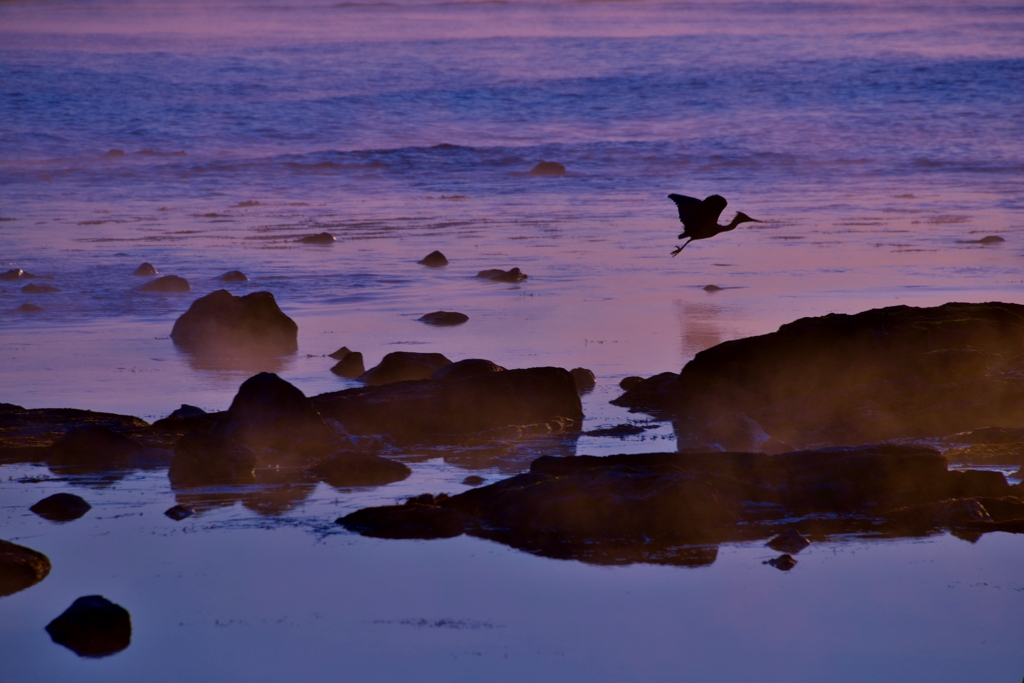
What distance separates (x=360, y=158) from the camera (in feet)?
114

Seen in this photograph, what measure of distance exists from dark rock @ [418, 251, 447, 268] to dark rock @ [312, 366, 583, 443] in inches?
294

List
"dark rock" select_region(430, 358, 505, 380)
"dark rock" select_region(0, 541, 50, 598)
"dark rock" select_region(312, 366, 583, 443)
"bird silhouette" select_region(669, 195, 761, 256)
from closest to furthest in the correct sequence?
"dark rock" select_region(0, 541, 50, 598)
"bird silhouette" select_region(669, 195, 761, 256)
"dark rock" select_region(312, 366, 583, 443)
"dark rock" select_region(430, 358, 505, 380)

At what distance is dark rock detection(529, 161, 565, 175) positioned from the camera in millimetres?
31703

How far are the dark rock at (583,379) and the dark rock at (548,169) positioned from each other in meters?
21.3

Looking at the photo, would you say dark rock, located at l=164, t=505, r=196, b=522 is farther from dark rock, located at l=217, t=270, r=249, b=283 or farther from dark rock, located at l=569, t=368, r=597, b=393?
dark rock, located at l=217, t=270, r=249, b=283

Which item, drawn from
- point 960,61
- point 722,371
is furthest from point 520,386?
point 960,61

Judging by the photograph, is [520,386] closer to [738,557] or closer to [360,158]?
[738,557]

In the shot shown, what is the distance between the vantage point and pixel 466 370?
9.84m

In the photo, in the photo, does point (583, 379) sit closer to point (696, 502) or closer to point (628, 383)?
point (628, 383)

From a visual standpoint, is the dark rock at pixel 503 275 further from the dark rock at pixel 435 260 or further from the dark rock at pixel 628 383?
the dark rock at pixel 628 383

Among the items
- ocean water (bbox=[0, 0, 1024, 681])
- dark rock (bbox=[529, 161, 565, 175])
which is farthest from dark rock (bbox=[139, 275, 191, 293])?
dark rock (bbox=[529, 161, 565, 175])

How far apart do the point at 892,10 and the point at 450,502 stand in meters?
87.9

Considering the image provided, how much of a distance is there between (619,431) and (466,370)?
4.19 feet

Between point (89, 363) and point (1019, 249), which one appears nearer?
point (89, 363)
